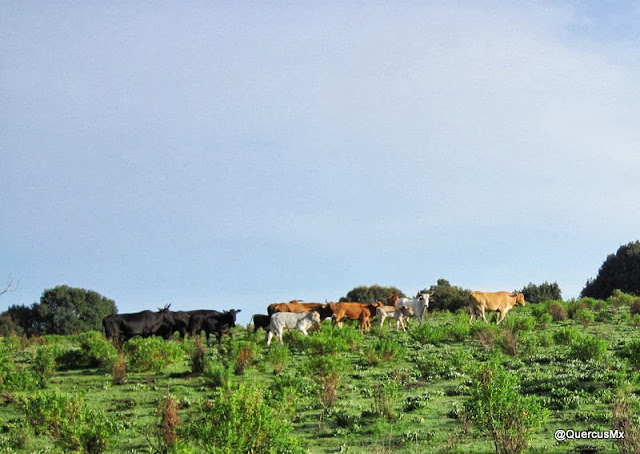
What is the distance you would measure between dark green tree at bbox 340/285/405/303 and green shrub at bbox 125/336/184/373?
49218 mm

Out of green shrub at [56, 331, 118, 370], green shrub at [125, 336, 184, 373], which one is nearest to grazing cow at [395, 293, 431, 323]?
green shrub at [125, 336, 184, 373]

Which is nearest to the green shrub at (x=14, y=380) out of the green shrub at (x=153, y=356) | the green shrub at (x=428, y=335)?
the green shrub at (x=153, y=356)

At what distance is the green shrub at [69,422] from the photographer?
1279 centimetres

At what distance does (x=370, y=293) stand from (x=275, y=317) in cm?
4428

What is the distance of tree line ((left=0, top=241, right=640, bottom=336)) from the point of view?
2527 inches

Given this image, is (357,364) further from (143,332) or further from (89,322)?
(89,322)

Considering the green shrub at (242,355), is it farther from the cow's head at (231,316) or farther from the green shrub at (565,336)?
the green shrub at (565,336)

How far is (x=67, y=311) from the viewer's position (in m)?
69.1

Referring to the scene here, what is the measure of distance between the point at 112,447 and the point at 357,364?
1039cm

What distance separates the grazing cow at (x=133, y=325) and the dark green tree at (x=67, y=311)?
4247cm

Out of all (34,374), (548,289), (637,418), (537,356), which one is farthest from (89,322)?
(637,418)

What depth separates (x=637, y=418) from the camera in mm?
14406

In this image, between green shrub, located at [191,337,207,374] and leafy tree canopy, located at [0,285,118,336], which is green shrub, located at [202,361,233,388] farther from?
leafy tree canopy, located at [0,285,118,336]

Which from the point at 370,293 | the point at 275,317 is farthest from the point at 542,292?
the point at 275,317
